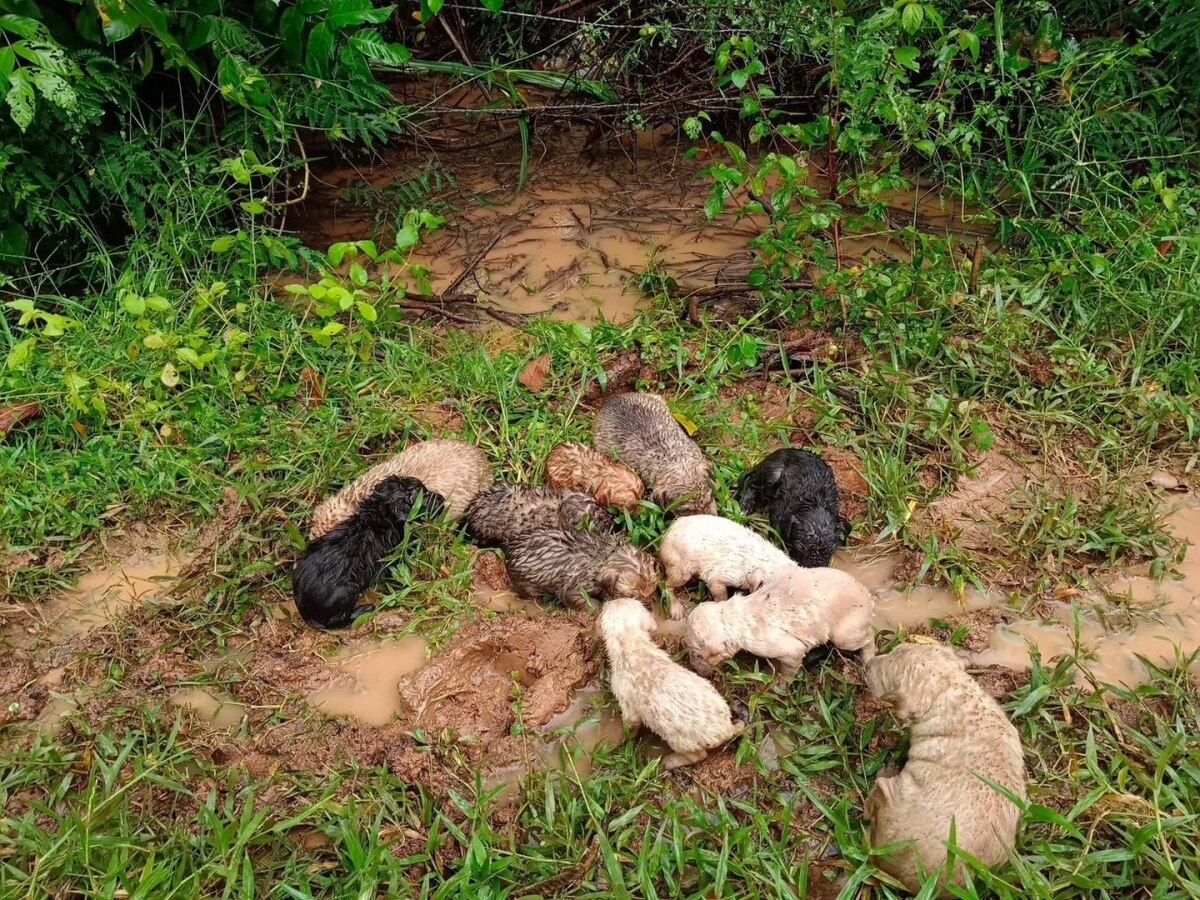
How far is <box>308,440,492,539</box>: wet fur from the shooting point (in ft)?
13.4

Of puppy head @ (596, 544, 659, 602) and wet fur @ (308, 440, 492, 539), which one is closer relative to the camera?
puppy head @ (596, 544, 659, 602)

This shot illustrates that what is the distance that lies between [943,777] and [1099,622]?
1.35 meters

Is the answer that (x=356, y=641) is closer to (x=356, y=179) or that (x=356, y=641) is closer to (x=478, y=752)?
(x=478, y=752)

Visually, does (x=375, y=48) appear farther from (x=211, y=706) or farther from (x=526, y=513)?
(x=211, y=706)

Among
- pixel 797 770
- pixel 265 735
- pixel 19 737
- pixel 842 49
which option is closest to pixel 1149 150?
pixel 842 49

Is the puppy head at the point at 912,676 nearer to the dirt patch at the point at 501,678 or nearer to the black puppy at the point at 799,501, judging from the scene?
the black puppy at the point at 799,501

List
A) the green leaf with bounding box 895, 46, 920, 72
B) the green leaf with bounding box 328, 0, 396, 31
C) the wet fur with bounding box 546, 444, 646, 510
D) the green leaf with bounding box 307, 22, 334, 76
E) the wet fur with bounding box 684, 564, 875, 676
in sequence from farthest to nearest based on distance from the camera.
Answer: the green leaf with bounding box 307, 22, 334, 76, the green leaf with bounding box 328, 0, 396, 31, the green leaf with bounding box 895, 46, 920, 72, the wet fur with bounding box 546, 444, 646, 510, the wet fur with bounding box 684, 564, 875, 676

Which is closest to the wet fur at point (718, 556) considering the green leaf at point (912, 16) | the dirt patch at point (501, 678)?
the dirt patch at point (501, 678)

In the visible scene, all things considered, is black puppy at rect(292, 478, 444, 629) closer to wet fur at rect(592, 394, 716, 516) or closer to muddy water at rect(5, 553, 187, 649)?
muddy water at rect(5, 553, 187, 649)

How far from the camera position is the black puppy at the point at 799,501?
12.5 ft

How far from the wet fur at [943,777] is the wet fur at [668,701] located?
0.61 metres

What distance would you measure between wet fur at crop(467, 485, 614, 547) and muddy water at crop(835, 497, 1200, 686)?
131 centimetres

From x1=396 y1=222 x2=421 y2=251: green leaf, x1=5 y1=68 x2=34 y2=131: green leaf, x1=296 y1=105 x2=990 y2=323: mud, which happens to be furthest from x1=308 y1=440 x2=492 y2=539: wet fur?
x1=5 y1=68 x2=34 y2=131: green leaf

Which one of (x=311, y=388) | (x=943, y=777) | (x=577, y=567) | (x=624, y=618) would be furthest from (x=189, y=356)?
(x=943, y=777)
